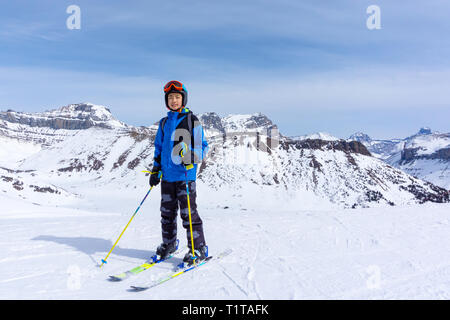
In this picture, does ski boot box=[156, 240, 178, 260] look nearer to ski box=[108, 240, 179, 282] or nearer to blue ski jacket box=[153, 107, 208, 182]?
ski box=[108, 240, 179, 282]

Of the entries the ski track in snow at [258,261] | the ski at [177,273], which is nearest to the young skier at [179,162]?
the ski at [177,273]

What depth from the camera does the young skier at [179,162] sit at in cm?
542

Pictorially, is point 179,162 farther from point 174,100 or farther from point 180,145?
point 174,100

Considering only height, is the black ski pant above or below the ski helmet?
below

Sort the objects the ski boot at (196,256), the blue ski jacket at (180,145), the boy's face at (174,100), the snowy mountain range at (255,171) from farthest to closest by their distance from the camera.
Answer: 1. the snowy mountain range at (255,171)
2. the boy's face at (174,100)
3. the blue ski jacket at (180,145)
4. the ski boot at (196,256)

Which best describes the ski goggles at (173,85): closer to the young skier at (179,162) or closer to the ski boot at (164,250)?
the young skier at (179,162)

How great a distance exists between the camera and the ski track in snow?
4.07 metres

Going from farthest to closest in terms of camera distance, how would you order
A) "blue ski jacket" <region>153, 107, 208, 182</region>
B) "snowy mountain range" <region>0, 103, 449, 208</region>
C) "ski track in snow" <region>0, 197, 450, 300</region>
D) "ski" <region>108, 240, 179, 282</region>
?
"snowy mountain range" <region>0, 103, 449, 208</region>, "blue ski jacket" <region>153, 107, 208, 182</region>, "ski" <region>108, 240, 179, 282</region>, "ski track in snow" <region>0, 197, 450, 300</region>

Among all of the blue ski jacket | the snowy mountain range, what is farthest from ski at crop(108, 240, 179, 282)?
the snowy mountain range

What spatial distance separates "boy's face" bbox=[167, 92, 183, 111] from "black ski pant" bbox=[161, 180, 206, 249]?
4.94 feet
